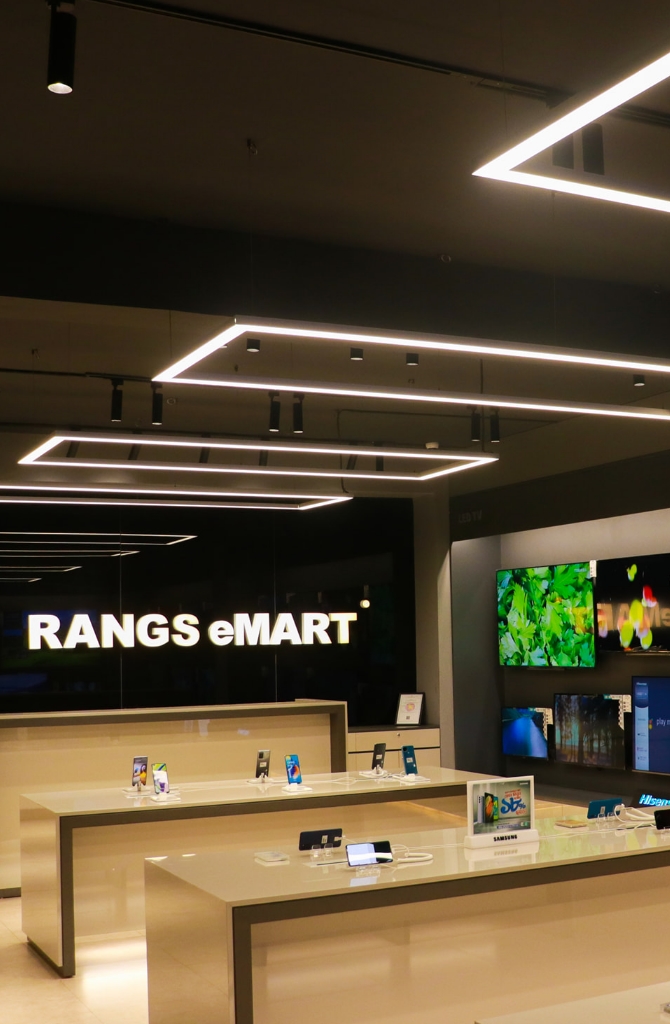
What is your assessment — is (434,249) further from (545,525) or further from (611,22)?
(545,525)

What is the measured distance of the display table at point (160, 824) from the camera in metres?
6.04

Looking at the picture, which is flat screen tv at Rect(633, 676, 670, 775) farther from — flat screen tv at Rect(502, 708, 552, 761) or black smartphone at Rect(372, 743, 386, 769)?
black smartphone at Rect(372, 743, 386, 769)

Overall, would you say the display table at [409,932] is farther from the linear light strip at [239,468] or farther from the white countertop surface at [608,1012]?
the linear light strip at [239,468]

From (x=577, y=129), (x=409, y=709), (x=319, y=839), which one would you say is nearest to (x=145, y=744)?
(x=409, y=709)

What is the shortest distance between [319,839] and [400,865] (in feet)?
1.39

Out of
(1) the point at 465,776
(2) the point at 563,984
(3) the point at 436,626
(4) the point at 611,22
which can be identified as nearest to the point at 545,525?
(3) the point at 436,626

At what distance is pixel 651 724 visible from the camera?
823cm

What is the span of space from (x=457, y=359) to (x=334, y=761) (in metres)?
3.36

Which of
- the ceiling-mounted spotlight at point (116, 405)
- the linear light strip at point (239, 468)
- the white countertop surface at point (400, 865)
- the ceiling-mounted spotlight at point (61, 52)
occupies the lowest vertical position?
the white countertop surface at point (400, 865)

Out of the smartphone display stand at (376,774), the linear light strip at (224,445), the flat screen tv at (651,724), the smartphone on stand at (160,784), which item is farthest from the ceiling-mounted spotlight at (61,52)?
the flat screen tv at (651,724)

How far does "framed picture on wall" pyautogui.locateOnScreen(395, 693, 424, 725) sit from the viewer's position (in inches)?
422

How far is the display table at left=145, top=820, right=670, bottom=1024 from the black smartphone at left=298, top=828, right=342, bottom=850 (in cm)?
12

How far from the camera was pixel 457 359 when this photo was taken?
7.04 metres

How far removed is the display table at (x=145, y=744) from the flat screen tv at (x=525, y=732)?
2107 millimetres
